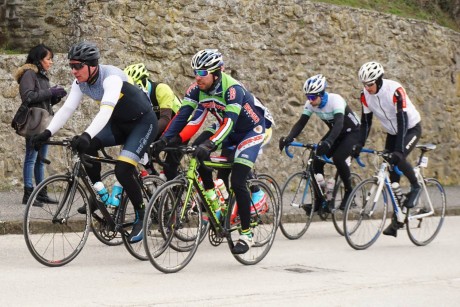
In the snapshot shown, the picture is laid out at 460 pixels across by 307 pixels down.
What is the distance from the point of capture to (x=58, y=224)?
8.89 meters

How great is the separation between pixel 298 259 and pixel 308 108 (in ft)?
9.65

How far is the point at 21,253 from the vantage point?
9719 millimetres

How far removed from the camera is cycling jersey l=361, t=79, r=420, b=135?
11578 millimetres

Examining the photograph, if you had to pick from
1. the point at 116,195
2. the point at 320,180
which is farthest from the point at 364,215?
the point at 116,195

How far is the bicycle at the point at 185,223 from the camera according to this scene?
345 inches

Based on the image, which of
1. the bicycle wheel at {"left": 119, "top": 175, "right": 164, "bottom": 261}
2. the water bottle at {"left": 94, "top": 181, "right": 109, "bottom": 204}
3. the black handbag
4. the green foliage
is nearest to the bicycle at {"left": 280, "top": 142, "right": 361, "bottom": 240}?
the bicycle wheel at {"left": 119, "top": 175, "right": 164, "bottom": 261}

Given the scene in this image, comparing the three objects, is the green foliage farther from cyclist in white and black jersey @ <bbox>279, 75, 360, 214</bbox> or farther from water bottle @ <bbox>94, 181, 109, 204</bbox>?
water bottle @ <bbox>94, 181, 109, 204</bbox>

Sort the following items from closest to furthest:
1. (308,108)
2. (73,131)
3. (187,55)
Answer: (308,108) → (73,131) → (187,55)

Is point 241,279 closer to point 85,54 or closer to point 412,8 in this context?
point 85,54

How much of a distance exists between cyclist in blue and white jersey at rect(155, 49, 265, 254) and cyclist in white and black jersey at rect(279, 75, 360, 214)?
7.65ft

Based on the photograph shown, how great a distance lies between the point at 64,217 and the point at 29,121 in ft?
13.2

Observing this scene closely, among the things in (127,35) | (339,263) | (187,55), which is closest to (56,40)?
(127,35)

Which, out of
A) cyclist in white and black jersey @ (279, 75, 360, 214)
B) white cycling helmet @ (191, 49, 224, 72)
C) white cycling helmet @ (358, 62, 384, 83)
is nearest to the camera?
white cycling helmet @ (191, 49, 224, 72)

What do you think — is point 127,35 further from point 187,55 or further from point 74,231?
point 74,231
